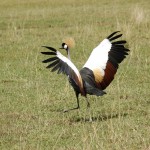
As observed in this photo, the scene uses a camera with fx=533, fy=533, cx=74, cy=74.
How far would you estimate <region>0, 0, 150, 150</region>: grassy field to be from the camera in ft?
20.5

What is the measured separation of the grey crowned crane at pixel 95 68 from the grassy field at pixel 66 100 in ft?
1.53

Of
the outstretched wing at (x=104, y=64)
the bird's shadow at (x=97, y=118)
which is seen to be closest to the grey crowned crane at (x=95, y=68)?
the outstretched wing at (x=104, y=64)

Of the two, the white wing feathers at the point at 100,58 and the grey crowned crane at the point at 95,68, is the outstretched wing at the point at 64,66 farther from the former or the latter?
the white wing feathers at the point at 100,58

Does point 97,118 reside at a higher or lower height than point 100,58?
lower

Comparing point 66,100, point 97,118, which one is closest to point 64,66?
point 97,118

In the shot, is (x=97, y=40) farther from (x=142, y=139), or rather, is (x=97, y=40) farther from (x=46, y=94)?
(x=142, y=139)

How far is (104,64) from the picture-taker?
22.9ft

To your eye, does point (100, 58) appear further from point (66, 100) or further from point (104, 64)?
point (66, 100)

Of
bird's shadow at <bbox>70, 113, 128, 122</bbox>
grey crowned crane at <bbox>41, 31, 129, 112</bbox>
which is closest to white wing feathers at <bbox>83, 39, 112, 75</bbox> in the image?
grey crowned crane at <bbox>41, 31, 129, 112</bbox>

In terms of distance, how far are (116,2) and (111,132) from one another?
73.3ft

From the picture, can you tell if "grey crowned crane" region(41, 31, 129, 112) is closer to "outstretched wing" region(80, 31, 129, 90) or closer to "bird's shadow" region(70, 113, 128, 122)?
"outstretched wing" region(80, 31, 129, 90)

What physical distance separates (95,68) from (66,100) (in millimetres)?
1657

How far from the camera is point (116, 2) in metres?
28.2

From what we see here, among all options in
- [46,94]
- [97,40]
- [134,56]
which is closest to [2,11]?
[97,40]
